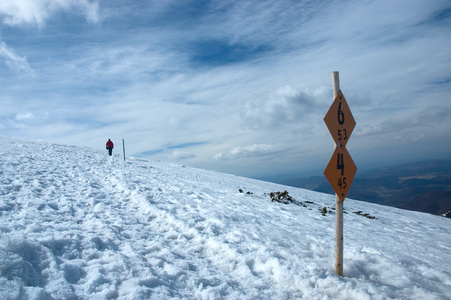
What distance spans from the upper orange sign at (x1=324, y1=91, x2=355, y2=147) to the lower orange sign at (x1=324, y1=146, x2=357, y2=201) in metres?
0.21

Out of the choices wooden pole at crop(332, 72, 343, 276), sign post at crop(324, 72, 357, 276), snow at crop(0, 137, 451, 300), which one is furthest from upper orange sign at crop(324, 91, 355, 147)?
snow at crop(0, 137, 451, 300)

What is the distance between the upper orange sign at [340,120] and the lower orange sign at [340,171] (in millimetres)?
214

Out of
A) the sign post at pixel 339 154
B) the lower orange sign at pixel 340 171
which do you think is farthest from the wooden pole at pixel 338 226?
the lower orange sign at pixel 340 171

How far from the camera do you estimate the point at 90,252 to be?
5.65 meters

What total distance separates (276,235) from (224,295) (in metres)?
3.66

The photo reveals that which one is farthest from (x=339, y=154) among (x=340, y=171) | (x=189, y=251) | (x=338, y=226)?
(x=189, y=251)

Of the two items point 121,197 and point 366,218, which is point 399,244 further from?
point 121,197

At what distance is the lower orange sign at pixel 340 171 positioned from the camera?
4781 mm

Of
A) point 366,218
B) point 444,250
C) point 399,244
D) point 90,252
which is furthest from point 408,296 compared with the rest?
point 366,218

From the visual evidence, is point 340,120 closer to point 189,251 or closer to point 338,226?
point 338,226

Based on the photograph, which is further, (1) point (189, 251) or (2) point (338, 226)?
(1) point (189, 251)

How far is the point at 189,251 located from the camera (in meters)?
6.57

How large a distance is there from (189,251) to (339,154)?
14.4 feet

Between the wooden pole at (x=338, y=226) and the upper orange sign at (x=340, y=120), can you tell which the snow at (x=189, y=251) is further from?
the upper orange sign at (x=340, y=120)
